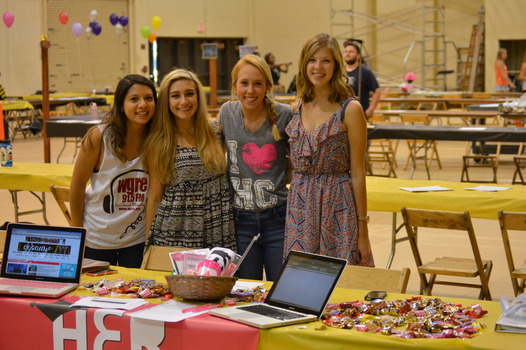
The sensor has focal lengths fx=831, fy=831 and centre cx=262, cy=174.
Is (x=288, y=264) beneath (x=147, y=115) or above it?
beneath

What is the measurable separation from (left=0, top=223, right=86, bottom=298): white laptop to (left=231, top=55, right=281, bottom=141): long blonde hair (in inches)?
44.5

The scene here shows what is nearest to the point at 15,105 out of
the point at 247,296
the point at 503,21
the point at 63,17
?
the point at 63,17

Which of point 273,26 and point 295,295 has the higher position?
point 273,26

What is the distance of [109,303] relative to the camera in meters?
3.20

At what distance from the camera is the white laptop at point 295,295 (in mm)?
2939

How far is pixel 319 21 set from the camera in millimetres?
24016

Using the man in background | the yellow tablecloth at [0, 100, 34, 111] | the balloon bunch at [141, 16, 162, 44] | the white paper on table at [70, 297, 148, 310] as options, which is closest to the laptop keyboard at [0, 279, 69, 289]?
the white paper on table at [70, 297, 148, 310]

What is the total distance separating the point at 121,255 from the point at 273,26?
69.4ft

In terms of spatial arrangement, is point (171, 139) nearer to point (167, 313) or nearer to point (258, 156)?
point (258, 156)

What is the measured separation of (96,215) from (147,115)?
583 mm

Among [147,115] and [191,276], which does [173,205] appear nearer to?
[147,115]

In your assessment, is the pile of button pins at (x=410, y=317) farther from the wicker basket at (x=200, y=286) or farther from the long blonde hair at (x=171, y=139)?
the long blonde hair at (x=171, y=139)

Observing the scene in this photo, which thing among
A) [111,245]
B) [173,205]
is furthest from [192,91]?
[111,245]

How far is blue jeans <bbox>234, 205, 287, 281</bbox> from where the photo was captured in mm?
4082
